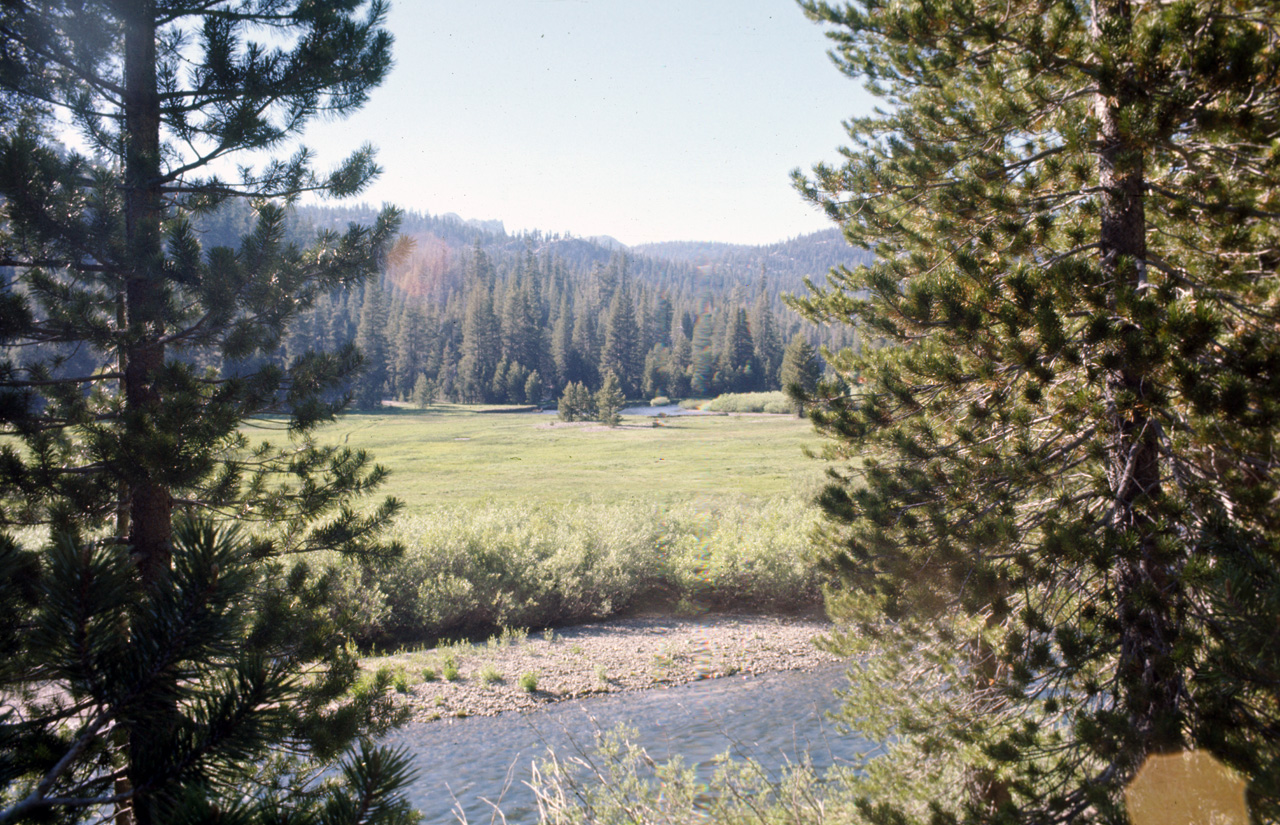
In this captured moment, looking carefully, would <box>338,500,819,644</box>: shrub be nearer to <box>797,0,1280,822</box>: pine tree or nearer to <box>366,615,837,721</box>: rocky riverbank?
<box>366,615,837,721</box>: rocky riverbank

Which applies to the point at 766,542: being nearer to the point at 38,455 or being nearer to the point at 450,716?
the point at 450,716

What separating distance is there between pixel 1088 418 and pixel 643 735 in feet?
22.9

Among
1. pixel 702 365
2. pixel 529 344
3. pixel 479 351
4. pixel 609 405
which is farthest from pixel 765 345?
pixel 609 405

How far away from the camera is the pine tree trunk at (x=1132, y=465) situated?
301 centimetres

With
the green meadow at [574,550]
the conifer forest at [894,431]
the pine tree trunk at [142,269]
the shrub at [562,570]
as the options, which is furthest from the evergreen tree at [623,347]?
the pine tree trunk at [142,269]

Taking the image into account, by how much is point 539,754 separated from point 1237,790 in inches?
283

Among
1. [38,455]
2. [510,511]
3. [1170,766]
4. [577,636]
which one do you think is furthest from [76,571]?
[510,511]

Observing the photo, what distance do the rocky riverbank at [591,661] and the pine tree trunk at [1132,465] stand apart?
5636mm

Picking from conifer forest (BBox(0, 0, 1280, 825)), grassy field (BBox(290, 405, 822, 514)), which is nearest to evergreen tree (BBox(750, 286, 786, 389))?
grassy field (BBox(290, 405, 822, 514))

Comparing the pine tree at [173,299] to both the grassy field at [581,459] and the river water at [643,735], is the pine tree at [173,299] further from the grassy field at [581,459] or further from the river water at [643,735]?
the grassy field at [581,459]

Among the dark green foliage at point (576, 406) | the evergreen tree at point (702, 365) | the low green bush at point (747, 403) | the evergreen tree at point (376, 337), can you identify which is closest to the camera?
the dark green foliage at point (576, 406)

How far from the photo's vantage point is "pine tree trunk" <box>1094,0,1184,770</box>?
301 centimetres

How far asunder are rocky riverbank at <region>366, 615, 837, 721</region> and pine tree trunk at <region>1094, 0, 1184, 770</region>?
564cm

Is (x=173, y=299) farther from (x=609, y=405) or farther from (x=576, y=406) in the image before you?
(x=576, y=406)
